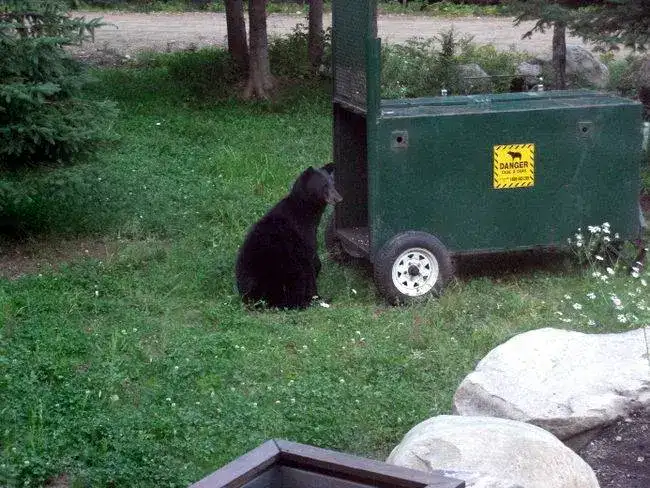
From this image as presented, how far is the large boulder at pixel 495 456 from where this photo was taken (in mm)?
3734

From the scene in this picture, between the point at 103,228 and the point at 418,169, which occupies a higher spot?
the point at 418,169

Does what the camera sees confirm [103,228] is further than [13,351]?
Yes

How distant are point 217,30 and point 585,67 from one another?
38.6 feet

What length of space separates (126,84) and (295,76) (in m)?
2.69

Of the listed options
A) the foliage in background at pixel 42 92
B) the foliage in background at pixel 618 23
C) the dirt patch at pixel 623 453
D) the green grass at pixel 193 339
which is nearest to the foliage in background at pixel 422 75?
the green grass at pixel 193 339

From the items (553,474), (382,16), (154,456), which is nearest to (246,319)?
(154,456)

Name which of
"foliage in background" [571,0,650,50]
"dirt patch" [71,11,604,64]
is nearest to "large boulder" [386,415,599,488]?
"foliage in background" [571,0,650,50]

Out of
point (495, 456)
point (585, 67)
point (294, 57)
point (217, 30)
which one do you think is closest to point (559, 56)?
point (585, 67)

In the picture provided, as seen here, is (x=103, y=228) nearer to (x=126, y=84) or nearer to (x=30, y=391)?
(x=30, y=391)

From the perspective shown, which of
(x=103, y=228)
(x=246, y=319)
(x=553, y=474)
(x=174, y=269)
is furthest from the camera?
(x=103, y=228)

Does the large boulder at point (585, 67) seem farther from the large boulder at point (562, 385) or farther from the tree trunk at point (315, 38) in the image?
the large boulder at point (562, 385)

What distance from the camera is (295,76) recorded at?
16.1 m

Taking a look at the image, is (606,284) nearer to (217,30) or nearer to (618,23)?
(618,23)

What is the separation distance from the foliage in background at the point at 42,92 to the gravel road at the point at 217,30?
12036 mm
